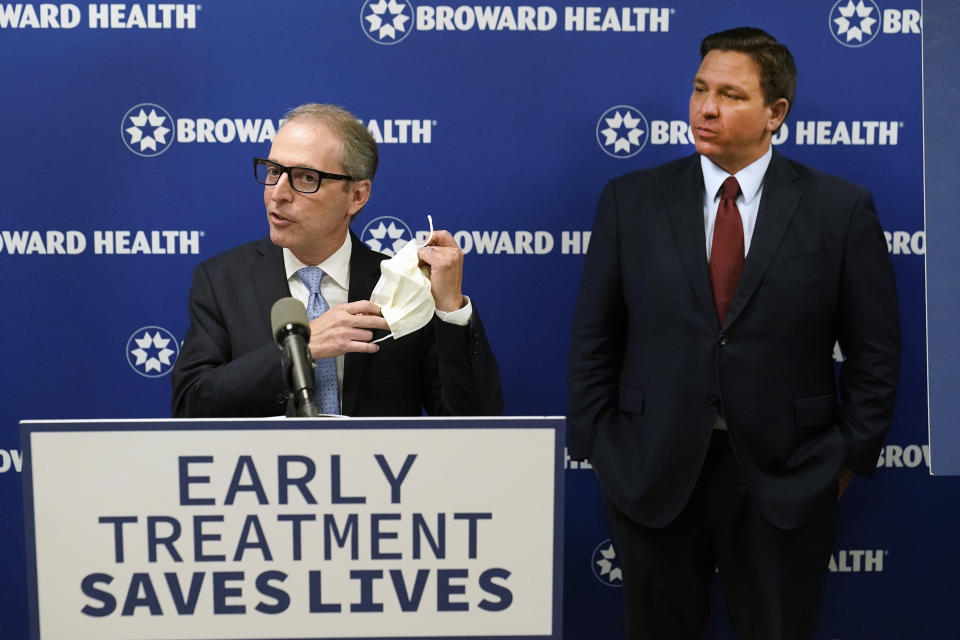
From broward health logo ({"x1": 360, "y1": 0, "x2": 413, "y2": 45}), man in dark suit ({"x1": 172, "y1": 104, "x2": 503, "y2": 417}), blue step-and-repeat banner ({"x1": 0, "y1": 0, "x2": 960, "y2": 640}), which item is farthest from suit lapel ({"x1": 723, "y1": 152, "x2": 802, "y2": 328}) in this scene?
broward health logo ({"x1": 360, "y1": 0, "x2": 413, "y2": 45})

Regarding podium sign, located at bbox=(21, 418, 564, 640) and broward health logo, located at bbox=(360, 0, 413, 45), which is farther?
broward health logo, located at bbox=(360, 0, 413, 45)

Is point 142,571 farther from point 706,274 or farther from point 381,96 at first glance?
point 381,96

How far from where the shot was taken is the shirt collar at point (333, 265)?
2334 mm

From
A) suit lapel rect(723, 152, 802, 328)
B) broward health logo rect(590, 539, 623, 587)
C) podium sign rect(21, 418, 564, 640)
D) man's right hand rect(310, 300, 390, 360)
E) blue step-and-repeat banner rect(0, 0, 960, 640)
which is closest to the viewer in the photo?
podium sign rect(21, 418, 564, 640)

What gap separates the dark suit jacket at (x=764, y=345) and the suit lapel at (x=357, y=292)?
24.0 inches

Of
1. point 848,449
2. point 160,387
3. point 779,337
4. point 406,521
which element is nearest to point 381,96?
point 160,387

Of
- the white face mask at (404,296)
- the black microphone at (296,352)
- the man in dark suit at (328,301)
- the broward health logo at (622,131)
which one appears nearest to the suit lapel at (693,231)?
the broward health logo at (622,131)

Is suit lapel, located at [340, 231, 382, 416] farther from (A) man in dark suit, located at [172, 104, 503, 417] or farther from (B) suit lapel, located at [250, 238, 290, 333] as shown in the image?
(B) suit lapel, located at [250, 238, 290, 333]

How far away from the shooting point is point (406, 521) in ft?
4.70

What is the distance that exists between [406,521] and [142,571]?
1.21ft

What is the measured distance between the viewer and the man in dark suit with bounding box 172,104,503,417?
2.14 metres

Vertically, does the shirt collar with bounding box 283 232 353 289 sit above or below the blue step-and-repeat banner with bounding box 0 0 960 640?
below

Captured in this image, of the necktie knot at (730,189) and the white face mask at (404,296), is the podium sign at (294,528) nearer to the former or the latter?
the white face mask at (404,296)

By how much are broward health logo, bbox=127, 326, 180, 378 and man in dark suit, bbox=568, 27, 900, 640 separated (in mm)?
1293
